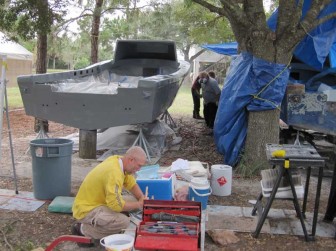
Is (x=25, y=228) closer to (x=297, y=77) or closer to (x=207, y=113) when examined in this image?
(x=297, y=77)

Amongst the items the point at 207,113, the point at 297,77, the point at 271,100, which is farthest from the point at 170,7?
the point at 271,100

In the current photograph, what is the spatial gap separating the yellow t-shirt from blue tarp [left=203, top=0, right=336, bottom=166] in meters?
3.33

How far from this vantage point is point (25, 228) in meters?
4.56

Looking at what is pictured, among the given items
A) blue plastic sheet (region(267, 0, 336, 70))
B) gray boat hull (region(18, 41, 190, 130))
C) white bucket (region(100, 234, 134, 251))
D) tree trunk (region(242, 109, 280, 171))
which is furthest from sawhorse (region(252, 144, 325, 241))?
blue plastic sheet (region(267, 0, 336, 70))

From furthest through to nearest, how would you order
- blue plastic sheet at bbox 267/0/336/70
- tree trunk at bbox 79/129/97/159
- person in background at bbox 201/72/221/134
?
person in background at bbox 201/72/221/134
tree trunk at bbox 79/129/97/159
blue plastic sheet at bbox 267/0/336/70

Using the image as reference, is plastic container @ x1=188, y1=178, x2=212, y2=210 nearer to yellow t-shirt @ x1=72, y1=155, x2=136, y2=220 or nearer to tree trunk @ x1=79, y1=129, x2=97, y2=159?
yellow t-shirt @ x1=72, y1=155, x2=136, y2=220

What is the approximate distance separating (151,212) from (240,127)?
12.7 ft

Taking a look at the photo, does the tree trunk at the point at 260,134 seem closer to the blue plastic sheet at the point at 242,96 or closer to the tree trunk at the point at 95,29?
the blue plastic sheet at the point at 242,96

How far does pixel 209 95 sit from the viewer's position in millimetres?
11266

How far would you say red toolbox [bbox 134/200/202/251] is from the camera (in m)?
3.17

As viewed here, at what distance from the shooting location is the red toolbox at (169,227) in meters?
3.17

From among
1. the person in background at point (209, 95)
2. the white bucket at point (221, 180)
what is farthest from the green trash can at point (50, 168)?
the person in background at point (209, 95)

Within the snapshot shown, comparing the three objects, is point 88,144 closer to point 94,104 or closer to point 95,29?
point 94,104

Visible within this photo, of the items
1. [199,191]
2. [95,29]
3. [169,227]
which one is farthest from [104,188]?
[95,29]
